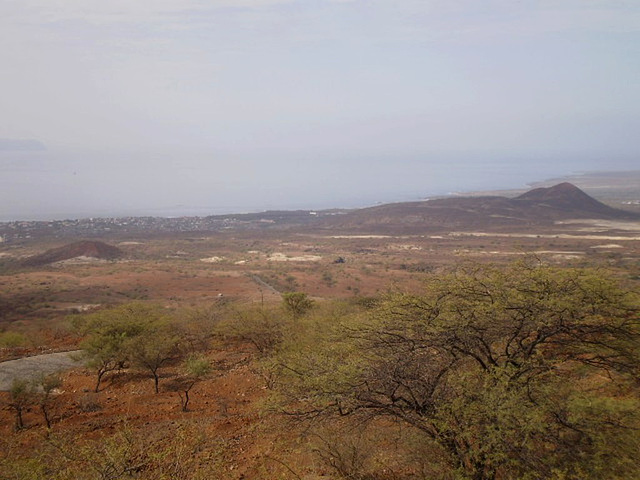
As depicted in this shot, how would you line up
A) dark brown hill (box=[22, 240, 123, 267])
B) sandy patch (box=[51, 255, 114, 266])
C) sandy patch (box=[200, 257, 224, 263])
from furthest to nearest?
dark brown hill (box=[22, 240, 123, 267]), sandy patch (box=[200, 257, 224, 263]), sandy patch (box=[51, 255, 114, 266])

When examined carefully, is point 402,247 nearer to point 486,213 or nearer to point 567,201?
point 486,213

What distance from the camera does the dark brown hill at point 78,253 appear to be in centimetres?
6231

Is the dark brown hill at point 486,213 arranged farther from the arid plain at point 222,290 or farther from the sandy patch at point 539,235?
the sandy patch at point 539,235

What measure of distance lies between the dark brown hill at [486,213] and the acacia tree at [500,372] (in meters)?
83.2

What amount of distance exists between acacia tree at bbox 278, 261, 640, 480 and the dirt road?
1352cm

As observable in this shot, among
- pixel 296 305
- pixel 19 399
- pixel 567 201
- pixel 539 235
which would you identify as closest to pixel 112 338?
pixel 19 399

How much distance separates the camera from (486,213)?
320 feet

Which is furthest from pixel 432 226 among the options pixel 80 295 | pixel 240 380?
pixel 240 380

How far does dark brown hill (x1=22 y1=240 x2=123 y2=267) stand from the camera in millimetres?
62312

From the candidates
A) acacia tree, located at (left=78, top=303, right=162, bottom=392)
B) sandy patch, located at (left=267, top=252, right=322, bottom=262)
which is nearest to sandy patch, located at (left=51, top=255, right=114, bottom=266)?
sandy patch, located at (left=267, top=252, right=322, bottom=262)

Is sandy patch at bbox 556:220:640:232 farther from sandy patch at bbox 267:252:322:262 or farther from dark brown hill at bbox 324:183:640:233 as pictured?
sandy patch at bbox 267:252:322:262

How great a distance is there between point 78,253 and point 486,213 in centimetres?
9090

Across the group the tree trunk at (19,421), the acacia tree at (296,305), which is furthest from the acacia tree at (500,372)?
the acacia tree at (296,305)

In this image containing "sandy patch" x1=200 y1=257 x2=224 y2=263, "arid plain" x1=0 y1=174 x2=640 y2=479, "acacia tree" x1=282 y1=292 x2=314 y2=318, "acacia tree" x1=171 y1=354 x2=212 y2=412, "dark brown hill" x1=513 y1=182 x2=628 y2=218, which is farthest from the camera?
"dark brown hill" x1=513 y1=182 x2=628 y2=218
